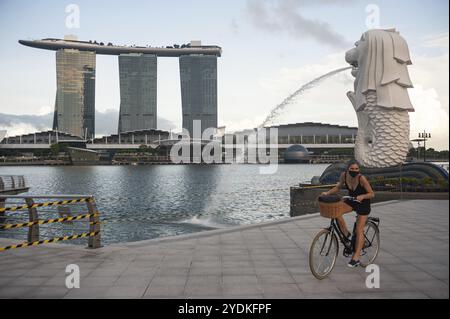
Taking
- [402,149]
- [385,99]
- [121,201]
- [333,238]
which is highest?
[385,99]

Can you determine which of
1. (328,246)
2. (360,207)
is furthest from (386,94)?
(328,246)

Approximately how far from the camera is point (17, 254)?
30.8 ft

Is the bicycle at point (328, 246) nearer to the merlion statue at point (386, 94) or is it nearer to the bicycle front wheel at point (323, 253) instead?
the bicycle front wheel at point (323, 253)

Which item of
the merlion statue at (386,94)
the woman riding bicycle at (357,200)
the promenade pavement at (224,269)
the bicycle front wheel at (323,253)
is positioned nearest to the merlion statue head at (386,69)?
the merlion statue at (386,94)

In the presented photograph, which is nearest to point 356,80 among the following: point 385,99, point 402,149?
point 385,99

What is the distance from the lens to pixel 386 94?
1046 inches

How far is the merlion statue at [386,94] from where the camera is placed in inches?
1043

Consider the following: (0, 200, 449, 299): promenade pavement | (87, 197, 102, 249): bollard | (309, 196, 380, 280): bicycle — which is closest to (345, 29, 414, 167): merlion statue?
(0, 200, 449, 299): promenade pavement

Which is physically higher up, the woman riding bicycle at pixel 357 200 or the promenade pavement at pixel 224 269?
the woman riding bicycle at pixel 357 200

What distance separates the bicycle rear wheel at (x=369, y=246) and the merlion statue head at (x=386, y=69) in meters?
19.9

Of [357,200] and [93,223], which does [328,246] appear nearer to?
[357,200]

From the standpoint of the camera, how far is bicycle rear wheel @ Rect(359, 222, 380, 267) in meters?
8.18

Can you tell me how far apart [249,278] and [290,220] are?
22.1ft

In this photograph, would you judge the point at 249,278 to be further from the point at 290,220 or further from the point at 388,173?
the point at 388,173
